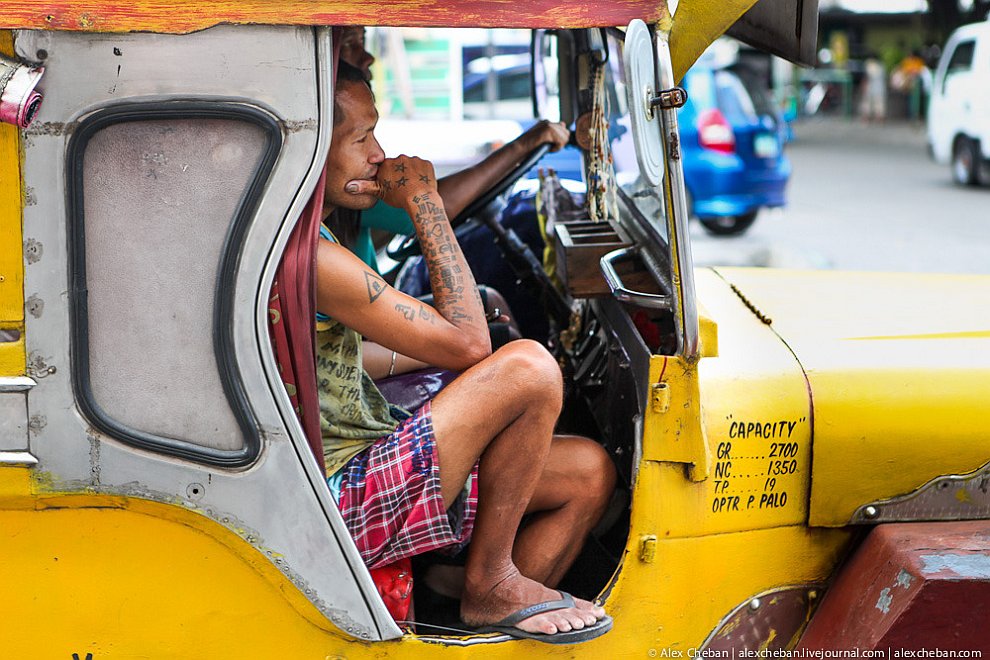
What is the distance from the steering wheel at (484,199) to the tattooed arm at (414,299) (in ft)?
2.40

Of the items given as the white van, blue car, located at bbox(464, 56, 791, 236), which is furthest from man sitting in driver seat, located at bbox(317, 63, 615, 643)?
the white van

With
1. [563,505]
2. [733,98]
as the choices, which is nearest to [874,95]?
[733,98]

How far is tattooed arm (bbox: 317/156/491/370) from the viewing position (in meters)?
1.97

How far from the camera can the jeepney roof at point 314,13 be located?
1.67 meters

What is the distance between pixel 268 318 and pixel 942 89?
1459 centimetres

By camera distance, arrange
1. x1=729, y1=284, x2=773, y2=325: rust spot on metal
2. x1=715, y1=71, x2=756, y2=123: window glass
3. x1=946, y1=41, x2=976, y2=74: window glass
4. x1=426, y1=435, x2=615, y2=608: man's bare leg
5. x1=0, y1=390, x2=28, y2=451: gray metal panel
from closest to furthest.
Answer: x1=0, y1=390, x2=28, y2=451: gray metal panel < x1=426, y1=435, x2=615, y2=608: man's bare leg < x1=729, y1=284, x2=773, y2=325: rust spot on metal < x1=715, y1=71, x2=756, y2=123: window glass < x1=946, y1=41, x2=976, y2=74: window glass

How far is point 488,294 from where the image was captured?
308 centimetres

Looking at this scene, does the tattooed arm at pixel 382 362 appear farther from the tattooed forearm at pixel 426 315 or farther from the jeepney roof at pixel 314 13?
the jeepney roof at pixel 314 13

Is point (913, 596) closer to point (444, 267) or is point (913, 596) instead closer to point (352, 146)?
point (444, 267)

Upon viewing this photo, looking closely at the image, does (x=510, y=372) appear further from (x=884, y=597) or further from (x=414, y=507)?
(x=884, y=597)

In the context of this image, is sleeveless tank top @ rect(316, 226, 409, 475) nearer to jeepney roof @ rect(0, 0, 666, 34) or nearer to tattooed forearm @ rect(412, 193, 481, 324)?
tattooed forearm @ rect(412, 193, 481, 324)

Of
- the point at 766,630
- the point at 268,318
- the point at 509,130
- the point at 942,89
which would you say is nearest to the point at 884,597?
the point at 766,630

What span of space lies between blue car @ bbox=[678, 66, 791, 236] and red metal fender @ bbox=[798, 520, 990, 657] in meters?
7.94

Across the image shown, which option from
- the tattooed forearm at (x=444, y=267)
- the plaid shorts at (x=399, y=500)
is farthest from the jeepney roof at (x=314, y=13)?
the plaid shorts at (x=399, y=500)
